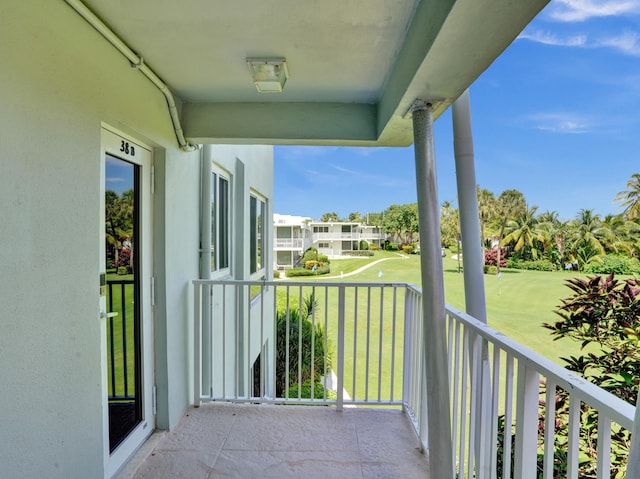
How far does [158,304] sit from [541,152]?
7.40m

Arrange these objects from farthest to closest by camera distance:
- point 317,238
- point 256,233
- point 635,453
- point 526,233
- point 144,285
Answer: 1. point 317,238
2. point 256,233
3. point 526,233
4. point 144,285
5. point 635,453

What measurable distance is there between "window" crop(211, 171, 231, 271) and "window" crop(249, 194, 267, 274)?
4.00ft

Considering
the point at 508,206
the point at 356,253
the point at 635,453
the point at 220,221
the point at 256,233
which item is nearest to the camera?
the point at 635,453

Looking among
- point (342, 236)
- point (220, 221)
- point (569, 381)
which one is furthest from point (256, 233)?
point (342, 236)

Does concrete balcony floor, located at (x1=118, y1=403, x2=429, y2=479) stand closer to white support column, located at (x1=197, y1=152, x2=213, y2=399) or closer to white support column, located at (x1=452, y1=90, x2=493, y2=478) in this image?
white support column, located at (x1=197, y1=152, x2=213, y2=399)

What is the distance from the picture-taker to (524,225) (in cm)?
378

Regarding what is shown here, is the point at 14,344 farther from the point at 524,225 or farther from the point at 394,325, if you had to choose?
the point at 524,225

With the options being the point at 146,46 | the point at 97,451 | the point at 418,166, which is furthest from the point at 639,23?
the point at 97,451

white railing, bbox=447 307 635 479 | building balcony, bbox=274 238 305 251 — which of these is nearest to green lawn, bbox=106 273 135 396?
white railing, bbox=447 307 635 479

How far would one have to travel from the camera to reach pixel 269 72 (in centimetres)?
212

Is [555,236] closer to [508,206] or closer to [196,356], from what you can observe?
[508,206]

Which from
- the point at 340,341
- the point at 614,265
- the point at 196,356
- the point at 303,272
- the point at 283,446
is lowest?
the point at 303,272

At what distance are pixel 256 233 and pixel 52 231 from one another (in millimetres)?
4707

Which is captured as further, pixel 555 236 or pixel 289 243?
pixel 289 243
